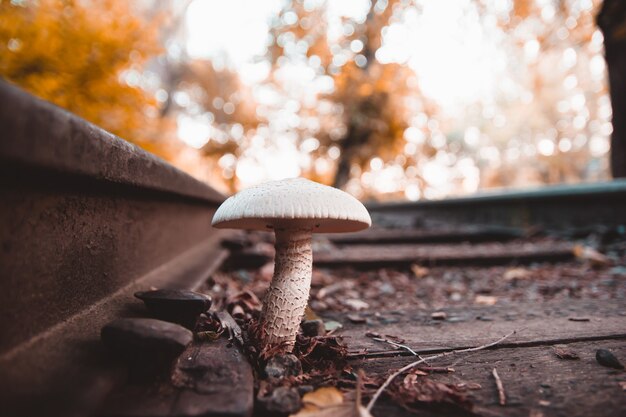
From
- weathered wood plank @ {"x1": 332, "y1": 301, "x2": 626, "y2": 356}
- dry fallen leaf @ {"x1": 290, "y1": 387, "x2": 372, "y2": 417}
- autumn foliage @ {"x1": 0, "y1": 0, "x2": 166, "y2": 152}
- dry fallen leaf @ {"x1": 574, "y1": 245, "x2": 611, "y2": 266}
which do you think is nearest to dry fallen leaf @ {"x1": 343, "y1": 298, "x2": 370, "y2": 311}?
weathered wood plank @ {"x1": 332, "y1": 301, "x2": 626, "y2": 356}

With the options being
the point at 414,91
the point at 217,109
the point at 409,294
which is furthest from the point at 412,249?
the point at 217,109

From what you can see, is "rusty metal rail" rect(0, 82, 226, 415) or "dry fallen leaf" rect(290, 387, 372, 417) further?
"dry fallen leaf" rect(290, 387, 372, 417)

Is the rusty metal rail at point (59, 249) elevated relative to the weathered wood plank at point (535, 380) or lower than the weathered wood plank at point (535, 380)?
elevated

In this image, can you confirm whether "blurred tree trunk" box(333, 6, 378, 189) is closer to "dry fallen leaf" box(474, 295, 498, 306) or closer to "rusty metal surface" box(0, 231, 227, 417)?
"dry fallen leaf" box(474, 295, 498, 306)

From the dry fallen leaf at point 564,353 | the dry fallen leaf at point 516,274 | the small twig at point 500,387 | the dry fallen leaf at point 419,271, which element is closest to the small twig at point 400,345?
the small twig at point 500,387

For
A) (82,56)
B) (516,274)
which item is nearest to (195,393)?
(516,274)

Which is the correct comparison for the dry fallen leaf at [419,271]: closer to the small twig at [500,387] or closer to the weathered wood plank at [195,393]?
the small twig at [500,387]

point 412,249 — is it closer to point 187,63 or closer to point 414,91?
point 414,91
